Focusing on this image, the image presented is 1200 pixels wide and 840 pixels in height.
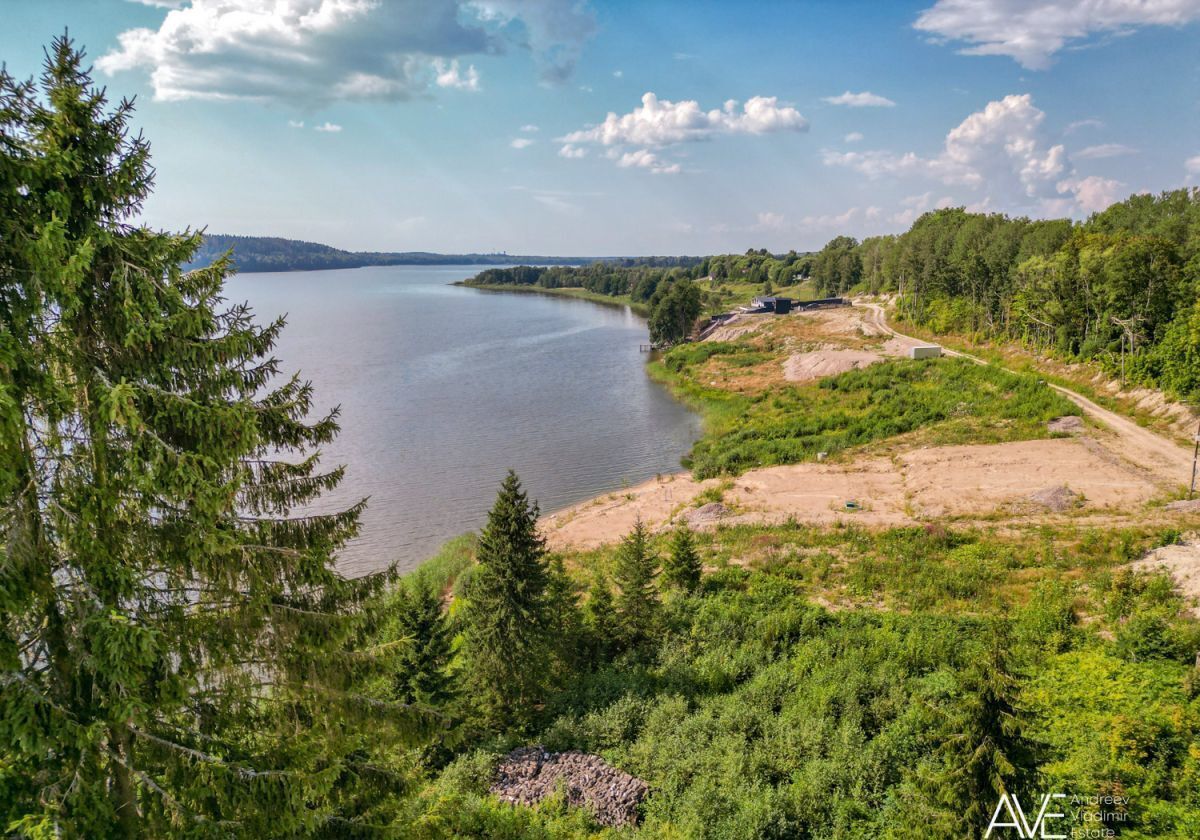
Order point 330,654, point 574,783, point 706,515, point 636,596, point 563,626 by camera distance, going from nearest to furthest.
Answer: point 330,654 < point 574,783 < point 563,626 < point 636,596 < point 706,515

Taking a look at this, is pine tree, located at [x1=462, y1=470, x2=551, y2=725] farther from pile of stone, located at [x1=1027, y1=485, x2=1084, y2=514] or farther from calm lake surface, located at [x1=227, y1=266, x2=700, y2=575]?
pile of stone, located at [x1=1027, y1=485, x2=1084, y2=514]

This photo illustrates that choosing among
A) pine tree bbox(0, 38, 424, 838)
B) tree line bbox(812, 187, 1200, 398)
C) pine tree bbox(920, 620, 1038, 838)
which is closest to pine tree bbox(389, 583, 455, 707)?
pine tree bbox(0, 38, 424, 838)

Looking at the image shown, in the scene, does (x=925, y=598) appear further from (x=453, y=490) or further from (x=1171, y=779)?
(x=453, y=490)

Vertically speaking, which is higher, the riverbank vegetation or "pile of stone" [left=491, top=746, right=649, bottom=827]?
the riverbank vegetation

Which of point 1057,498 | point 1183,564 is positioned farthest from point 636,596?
point 1057,498

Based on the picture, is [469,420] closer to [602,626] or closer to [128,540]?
[602,626]

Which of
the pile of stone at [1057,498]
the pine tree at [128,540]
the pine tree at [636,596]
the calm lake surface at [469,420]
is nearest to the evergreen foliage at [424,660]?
the calm lake surface at [469,420]

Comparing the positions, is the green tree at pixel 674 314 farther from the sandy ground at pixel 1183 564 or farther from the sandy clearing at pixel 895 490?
the sandy ground at pixel 1183 564
